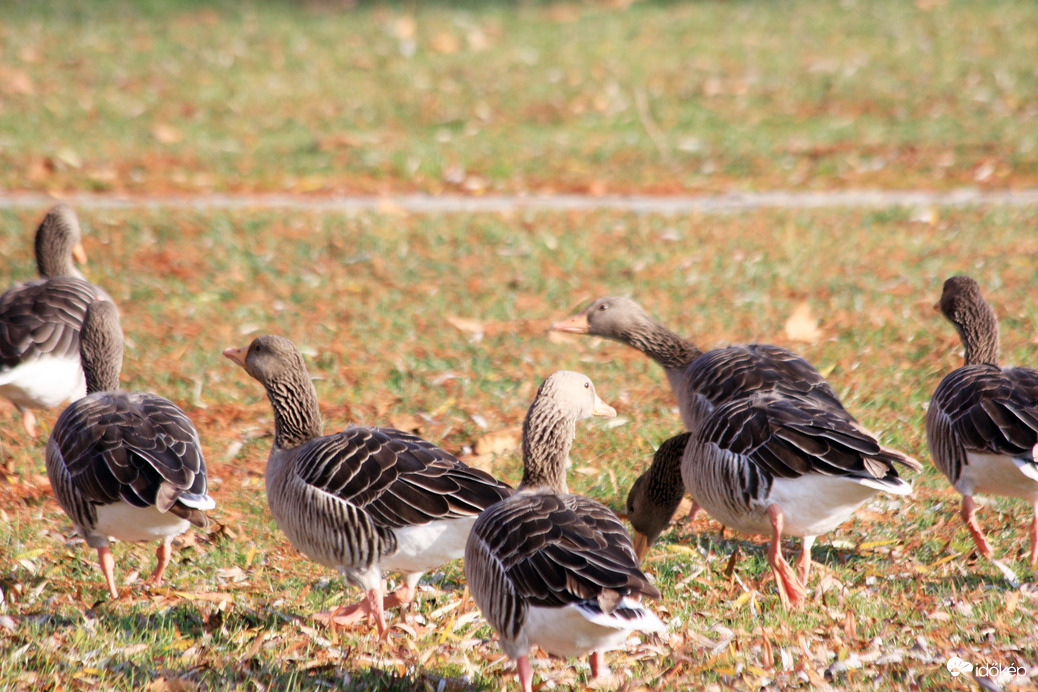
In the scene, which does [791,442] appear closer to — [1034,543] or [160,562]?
[1034,543]

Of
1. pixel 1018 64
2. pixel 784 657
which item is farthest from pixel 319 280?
pixel 1018 64

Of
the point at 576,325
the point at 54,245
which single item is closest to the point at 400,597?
the point at 576,325

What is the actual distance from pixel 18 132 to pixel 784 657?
12.3m

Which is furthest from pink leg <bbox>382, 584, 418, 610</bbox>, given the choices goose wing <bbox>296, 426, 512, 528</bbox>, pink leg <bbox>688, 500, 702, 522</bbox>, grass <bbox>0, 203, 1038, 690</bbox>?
pink leg <bbox>688, 500, 702, 522</bbox>

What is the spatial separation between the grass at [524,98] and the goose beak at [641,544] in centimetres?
700

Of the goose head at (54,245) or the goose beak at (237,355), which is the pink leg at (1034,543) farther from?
the goose head at (54,245)

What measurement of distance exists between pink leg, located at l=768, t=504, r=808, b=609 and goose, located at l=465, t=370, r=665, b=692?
1083 mm

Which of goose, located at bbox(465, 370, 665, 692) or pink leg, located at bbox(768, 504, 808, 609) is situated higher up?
goose, located at bbox(465, 370, 665, 692)

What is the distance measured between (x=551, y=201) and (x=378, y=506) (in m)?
7.42

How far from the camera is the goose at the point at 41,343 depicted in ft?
22.6

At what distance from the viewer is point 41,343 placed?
6988 millimetres

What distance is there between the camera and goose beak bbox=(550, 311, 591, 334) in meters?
7.32

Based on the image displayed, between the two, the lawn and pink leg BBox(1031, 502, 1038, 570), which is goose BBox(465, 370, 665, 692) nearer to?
the lawn

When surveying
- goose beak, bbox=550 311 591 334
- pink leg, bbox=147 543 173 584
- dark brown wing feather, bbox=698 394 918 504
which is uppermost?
dark brown wing feather, bbox=698 394 918 504
